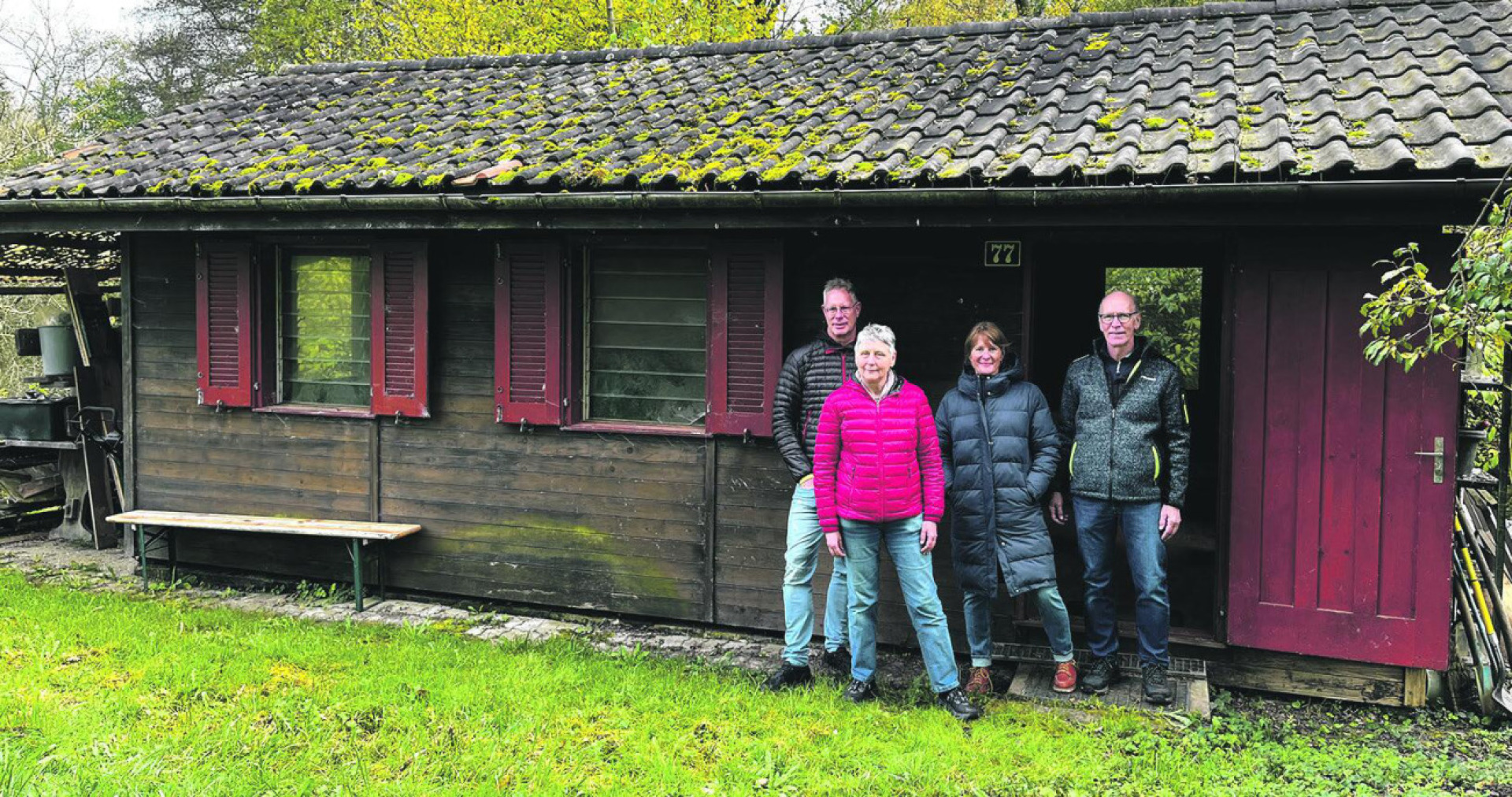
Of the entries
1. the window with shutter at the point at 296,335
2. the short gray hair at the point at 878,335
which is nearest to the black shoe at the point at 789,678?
the short gray hair at the point at 878,335

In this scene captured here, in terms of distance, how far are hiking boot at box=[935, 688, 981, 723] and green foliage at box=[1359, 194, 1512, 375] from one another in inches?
92.9

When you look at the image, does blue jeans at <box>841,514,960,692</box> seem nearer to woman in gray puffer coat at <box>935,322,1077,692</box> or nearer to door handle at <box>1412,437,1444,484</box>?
woman in gray puffer coat at <box>935,322,1077,692</box>

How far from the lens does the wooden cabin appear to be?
5.38 m

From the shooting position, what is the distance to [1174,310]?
13812 millimetres

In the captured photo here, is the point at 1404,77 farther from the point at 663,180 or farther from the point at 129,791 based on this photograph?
the point at 129,791

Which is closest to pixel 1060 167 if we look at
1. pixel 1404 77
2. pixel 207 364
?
pixel 1404 77

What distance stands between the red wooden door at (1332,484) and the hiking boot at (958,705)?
5.00 ft

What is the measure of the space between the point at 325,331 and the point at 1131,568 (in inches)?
218

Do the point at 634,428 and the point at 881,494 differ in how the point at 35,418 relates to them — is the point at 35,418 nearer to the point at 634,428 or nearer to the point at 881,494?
the point at 634,428

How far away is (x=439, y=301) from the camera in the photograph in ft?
23.8

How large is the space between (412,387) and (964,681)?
13.2 feet

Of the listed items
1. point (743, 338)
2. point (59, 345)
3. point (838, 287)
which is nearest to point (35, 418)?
point (59, 345)

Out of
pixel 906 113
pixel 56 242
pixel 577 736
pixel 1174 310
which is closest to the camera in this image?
pixel 577 736

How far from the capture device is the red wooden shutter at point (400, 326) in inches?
282
